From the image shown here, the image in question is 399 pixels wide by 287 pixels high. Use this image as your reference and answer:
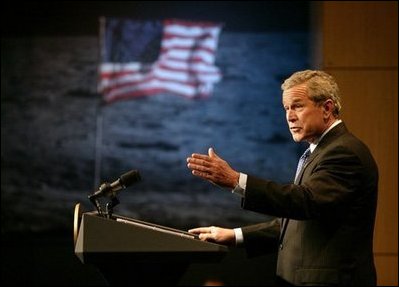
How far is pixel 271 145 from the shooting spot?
4875 millimetres

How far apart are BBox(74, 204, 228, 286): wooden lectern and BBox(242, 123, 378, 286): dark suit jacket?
259mm

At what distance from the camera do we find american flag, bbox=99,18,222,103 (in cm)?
492

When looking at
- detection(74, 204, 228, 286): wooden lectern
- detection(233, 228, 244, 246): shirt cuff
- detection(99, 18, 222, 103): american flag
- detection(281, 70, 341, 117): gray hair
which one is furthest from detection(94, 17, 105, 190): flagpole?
detection(74, 204, 228, 286): wooden lectern

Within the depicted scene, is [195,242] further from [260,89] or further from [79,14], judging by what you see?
[79,14]

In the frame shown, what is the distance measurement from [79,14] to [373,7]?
2302 millimetres

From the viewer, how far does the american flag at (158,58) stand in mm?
4922

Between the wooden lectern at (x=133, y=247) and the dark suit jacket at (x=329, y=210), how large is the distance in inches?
10.2

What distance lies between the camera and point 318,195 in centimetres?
197

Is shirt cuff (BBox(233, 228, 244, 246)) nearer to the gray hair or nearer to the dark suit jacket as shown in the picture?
the dark suit jacket

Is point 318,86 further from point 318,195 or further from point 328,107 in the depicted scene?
point 318,195

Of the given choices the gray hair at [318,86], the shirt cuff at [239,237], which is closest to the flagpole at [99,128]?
the shirt cuff at [239,237]

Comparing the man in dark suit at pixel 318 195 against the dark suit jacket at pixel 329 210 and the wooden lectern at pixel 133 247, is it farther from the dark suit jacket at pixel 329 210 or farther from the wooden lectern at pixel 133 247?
the wooden lectern at pixel 133 247

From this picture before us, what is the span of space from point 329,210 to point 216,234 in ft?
1.53

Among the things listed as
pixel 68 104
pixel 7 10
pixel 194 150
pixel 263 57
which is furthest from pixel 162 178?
pixel 7 10
